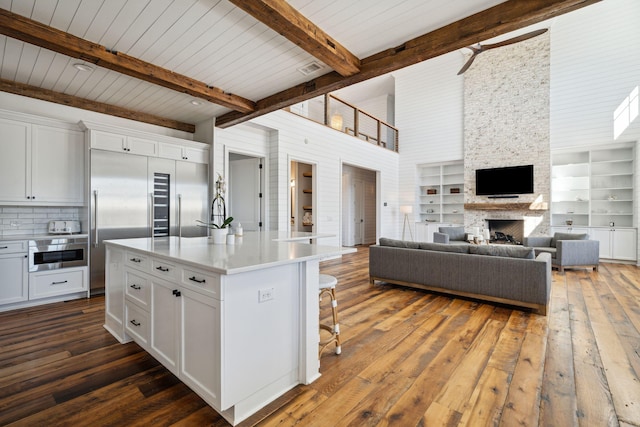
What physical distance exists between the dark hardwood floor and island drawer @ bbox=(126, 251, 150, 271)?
743 millimetres

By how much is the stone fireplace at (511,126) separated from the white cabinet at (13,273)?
9328 millimetres

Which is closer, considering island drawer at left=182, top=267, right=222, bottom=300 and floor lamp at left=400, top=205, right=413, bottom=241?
island drawer at left=182, top=267, right=222, bottom=300

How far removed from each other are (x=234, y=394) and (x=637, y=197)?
8.99 meters

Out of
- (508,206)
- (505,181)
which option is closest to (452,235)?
(508,206)

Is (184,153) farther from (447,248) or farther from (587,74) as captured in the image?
(587,74)

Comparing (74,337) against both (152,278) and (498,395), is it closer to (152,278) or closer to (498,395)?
(152,278)

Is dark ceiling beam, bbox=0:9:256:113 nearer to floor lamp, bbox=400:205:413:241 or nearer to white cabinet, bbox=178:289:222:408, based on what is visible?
white cabinet, bbox=178:289:222:408

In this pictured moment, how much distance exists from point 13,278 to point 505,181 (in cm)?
989

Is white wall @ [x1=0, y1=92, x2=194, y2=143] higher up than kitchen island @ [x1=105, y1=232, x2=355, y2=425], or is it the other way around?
white wall @ [x1=0, y1=92, x2=194, y2=143]

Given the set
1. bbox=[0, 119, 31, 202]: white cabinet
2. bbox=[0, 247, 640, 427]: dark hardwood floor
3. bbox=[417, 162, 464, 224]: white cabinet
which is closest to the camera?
bbox=[0, 247, 640, 427]: dark hardwood floor

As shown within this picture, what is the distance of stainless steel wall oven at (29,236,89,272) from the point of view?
3729mm


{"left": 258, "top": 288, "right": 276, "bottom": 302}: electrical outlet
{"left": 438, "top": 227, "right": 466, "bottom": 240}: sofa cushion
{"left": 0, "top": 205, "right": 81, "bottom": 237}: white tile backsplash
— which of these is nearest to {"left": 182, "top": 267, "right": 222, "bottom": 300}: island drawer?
{"left": 258, "top": 288, "right": 276, "bottom": 302}: electrical outlet

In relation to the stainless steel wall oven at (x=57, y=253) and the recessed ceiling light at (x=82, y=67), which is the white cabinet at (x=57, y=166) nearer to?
the stainless steel wall oven at (x=57, y=253)

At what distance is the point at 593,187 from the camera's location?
7410 millimetres
